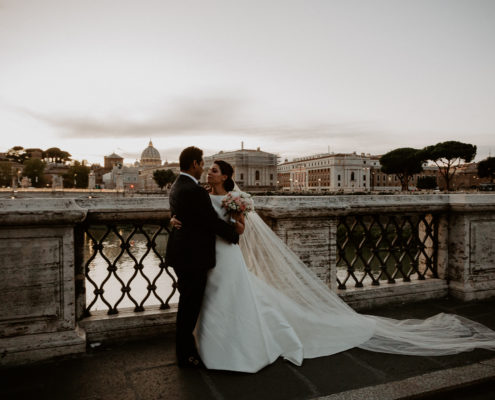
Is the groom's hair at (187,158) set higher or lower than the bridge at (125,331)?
higher

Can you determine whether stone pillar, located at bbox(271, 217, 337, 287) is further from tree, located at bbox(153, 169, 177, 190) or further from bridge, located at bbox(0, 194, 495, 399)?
tree, located at bbox(153, 169, 177, 190)

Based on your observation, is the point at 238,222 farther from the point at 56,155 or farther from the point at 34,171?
the point at 56,155

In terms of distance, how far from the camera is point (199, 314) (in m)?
2.39

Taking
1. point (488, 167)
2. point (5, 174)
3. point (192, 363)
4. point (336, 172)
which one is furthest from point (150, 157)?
point (192, 363)

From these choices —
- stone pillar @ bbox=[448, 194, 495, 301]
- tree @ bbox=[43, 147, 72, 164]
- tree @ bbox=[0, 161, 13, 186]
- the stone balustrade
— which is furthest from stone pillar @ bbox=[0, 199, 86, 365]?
tree @ bbox=[43, 147, 72, 164]

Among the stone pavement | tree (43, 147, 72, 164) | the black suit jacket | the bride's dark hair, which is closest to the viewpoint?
the stone pavement

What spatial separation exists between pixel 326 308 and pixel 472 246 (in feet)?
6.07

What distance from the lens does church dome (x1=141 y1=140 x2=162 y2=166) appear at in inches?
5354

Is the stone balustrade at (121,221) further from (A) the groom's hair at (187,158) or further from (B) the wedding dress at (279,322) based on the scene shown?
(A) the groom's hair at (187,158)

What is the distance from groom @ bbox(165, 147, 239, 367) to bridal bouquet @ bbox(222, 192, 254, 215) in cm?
9

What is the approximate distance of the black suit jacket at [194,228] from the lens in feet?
7.35

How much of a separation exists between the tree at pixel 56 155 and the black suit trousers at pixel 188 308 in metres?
131

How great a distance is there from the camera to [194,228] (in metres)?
2.28

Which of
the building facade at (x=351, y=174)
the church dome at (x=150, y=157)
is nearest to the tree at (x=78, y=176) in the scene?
the church dome at (x=150, y=157)
